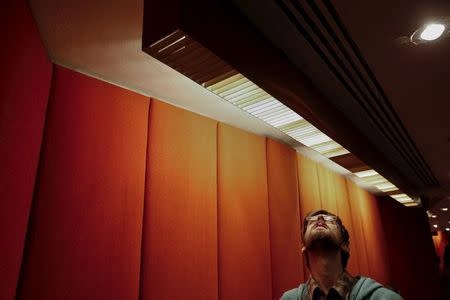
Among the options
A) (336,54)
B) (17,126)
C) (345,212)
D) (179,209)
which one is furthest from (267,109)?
(345,212)

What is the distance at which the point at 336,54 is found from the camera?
79.1 inches

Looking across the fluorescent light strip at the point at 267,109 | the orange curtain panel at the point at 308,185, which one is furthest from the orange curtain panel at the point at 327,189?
the fluorescent light strip at the point at 267,109

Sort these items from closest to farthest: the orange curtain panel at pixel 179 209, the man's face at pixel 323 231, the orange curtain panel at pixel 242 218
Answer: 1. the man's face at pixel 323 231
2. the orange curtain panel at pixel 179 209
3. the orange curtain panel at pixel 242 218

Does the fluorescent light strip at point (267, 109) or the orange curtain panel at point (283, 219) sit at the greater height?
the fluorescent light strip at point (267, 109)

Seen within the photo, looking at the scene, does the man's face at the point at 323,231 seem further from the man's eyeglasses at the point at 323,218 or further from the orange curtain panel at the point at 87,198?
the orange curtain panel at the point at 87,198

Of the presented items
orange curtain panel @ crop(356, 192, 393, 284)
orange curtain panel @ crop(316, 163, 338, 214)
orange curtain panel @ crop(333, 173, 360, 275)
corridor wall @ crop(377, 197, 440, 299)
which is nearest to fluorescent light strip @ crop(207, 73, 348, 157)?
orange curtain panel @ crop(316, 163, 338, 214)

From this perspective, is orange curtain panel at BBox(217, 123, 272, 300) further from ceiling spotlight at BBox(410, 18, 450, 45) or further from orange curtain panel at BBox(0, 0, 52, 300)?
ceiling spotlight at BBox(410, 18, 450, 45)

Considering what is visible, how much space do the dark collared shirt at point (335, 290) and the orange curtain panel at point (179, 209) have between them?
80cm

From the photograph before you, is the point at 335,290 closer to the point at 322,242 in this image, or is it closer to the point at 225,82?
the point at 322,242

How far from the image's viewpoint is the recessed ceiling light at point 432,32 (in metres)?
1.79

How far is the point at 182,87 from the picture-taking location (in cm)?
231

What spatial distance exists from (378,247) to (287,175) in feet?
11.8

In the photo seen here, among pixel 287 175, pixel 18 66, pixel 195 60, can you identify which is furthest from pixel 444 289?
pixel 18 66

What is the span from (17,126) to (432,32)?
231 centimetres
